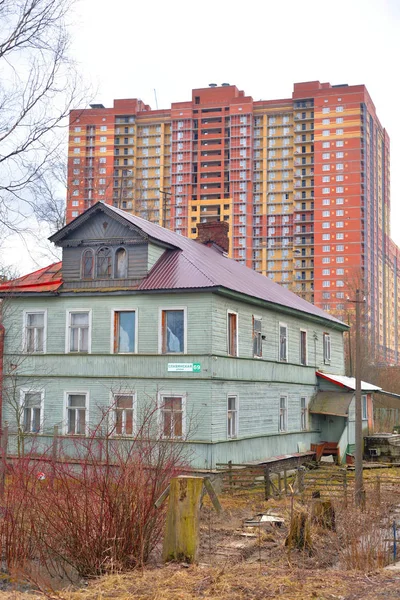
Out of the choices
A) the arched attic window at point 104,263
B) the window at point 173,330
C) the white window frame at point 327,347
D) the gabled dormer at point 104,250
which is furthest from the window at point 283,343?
the arched attic window at point 104,263

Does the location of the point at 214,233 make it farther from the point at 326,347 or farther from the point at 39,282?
the point at 39,282

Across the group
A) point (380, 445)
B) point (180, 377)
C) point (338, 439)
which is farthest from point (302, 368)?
point (180, 377)

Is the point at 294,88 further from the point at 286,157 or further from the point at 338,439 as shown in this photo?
the point at 338,439

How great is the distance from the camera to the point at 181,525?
10727 mm


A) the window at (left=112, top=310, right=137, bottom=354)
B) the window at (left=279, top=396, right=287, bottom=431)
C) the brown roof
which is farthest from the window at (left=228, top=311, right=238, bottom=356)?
the window at (left=279, top=396, right=287, bottom=431)

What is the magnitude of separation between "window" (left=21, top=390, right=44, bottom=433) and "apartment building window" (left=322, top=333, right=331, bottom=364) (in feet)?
49.6

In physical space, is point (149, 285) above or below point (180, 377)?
above

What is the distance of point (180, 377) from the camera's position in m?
23.1

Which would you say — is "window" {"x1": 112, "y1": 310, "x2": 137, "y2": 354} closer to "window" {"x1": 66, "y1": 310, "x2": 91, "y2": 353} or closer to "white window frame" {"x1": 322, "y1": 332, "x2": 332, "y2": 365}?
"window" {"x1": 66, "y1": 310, "x2": 91, "y2": 353}

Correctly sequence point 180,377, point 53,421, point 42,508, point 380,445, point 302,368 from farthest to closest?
point 380,445, point 302,368, point 53,421, point 180,377, point 42,508

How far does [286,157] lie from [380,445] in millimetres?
83328

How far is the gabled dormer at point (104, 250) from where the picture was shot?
24250 millimetres

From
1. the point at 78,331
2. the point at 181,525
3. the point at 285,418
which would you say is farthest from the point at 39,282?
the point at 181,525

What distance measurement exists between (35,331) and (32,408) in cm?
275
